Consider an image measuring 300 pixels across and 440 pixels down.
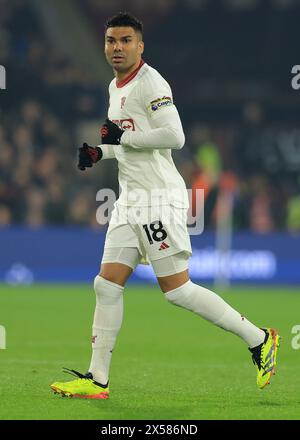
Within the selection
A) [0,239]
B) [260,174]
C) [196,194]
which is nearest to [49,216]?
[0,239]

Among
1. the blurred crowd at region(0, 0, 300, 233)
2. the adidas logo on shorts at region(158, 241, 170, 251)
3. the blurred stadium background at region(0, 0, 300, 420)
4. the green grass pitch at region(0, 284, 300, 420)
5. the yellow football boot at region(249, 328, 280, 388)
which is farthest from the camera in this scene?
the blurred crowd at region(0, 0, 300, 233)

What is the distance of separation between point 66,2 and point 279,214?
6.46 metres

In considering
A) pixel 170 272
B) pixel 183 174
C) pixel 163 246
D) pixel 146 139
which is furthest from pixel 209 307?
pixel 183 174

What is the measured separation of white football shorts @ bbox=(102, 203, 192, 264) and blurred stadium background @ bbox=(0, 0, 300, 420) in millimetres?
939

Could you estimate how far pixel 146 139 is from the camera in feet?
24.3

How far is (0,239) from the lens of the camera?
18.3 metres

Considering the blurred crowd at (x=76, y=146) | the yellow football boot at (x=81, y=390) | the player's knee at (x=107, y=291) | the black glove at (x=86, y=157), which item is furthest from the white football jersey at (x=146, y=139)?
the blurred crowd at (x=76, y=146)

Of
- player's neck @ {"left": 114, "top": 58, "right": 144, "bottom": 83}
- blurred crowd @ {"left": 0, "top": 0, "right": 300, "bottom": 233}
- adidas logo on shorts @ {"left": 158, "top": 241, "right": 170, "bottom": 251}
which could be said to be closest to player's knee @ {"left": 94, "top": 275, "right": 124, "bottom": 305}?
adidas logo on shorts @ {"left": 158, "top": 241, "right": 170, "bottom": 251}

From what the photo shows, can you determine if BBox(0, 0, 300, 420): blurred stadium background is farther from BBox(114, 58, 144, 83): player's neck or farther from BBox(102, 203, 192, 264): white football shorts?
BBox(114, 58, 144, 83): player's neck

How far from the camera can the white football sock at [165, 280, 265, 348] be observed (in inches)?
296

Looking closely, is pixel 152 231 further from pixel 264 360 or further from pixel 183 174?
pixel 183 174

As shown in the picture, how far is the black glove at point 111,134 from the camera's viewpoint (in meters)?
7.47

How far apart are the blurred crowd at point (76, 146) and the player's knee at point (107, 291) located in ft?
38.6

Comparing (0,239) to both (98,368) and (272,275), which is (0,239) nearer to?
(272,275)
